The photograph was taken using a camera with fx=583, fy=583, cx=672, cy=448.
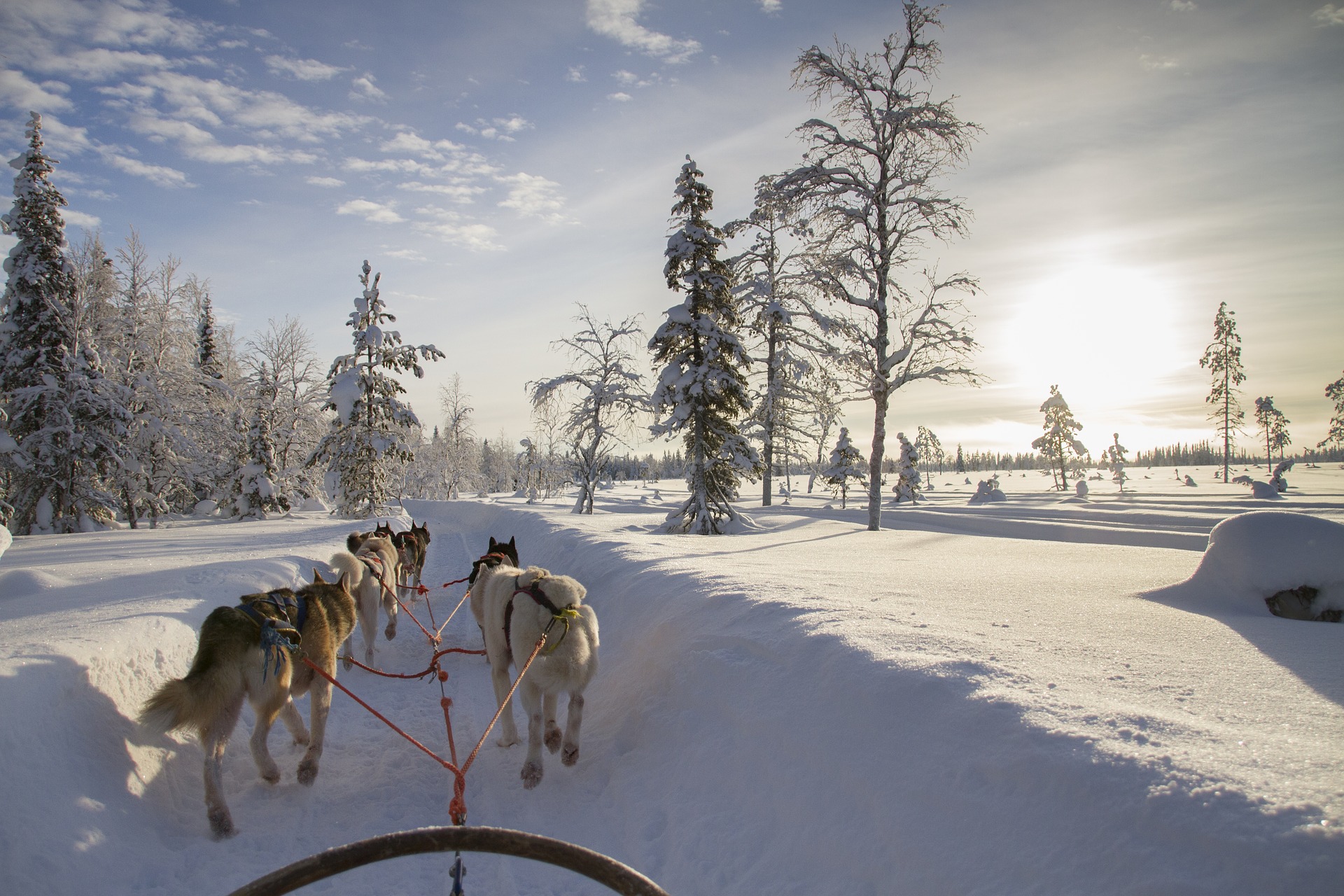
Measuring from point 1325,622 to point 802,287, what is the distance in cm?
1311

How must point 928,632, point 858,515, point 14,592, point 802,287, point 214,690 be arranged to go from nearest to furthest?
point 214,690 → point 928,632 → point 14,592 → point 802,287 → point 858,515

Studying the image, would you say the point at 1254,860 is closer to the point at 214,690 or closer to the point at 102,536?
the point at 214,690

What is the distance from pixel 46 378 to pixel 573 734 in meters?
25.5

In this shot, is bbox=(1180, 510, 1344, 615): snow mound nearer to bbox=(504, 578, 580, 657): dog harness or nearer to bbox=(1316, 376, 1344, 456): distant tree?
bbox=(504, 578, 580, 657): dog harness

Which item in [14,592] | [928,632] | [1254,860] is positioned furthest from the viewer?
[14,592]

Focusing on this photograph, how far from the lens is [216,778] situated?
351 cm

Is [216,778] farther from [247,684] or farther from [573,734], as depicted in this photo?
[573,734]

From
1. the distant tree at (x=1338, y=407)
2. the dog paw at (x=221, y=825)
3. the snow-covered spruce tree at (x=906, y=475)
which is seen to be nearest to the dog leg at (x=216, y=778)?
the dog paw at (x=221, y=825)

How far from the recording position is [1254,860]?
69.6 inches

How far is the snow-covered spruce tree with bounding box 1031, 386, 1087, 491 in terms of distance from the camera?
55000mm

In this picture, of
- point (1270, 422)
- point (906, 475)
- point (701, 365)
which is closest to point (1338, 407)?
point (1270, 422)

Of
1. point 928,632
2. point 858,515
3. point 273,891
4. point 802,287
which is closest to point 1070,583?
point 928,632

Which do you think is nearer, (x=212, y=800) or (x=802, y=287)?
(x=212, y=800)

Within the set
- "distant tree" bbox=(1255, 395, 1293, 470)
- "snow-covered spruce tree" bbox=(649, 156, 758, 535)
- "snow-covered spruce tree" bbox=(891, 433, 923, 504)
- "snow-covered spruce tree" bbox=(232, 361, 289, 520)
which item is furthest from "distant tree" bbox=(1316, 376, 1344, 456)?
"snow-covered spruce tree" bbox=(232, 361, 289, 520)
